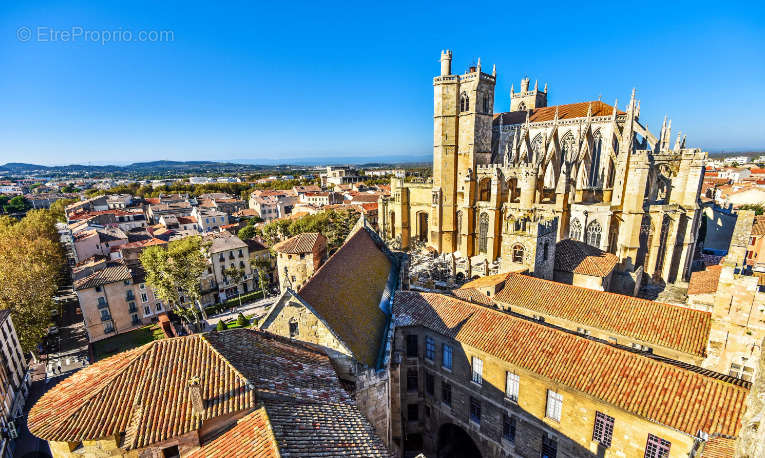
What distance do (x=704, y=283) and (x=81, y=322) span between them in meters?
63.0

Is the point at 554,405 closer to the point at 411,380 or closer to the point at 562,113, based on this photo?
the point at 411,380

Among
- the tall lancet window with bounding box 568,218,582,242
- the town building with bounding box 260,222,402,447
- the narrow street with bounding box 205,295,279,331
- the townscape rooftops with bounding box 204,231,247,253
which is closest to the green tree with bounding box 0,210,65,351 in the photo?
the narrow street with bounding box 205,295,279,331

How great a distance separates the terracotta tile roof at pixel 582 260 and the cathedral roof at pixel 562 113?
Result: 20.1m

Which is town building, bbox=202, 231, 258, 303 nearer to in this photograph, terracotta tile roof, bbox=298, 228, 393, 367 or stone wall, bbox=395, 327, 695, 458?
terracotta tile roof, bbox=298, 228, 393, 367

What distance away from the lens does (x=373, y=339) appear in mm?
16828

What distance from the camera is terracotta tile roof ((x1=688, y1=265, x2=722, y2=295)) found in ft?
70.4

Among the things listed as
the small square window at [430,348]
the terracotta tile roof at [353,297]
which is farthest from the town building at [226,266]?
the small square window at [430,348]

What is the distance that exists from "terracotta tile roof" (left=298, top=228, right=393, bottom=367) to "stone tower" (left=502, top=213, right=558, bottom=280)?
10063 mm

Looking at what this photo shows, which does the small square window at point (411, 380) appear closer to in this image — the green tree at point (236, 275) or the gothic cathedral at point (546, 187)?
the gothic cathedral at point (546, 187)

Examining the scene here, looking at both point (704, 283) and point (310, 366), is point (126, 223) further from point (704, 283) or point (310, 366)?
point (704, 283)

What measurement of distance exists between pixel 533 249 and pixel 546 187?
18607 millimetres

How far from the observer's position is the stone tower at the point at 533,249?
79.9 feet

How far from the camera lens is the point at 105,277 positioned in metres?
37.1

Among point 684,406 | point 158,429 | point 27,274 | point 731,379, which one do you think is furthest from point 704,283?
point 27,274
